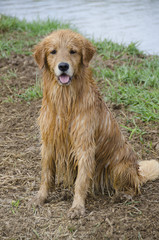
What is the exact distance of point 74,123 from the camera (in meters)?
3.58

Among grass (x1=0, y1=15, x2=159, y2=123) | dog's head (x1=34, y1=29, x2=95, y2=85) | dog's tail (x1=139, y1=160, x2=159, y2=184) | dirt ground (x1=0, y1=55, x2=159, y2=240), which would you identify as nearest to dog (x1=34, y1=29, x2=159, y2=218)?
dog's head (x1=34, y1=29, x2=95, y2=85)

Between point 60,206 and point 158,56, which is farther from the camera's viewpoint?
point 158,56

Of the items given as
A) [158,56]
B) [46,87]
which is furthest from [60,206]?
[158,56]

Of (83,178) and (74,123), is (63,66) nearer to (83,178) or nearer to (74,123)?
(74,123)

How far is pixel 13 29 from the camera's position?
10.2 meters

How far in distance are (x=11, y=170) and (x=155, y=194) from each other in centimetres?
178

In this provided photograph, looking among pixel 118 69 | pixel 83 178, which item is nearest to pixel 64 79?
pixel 83 178

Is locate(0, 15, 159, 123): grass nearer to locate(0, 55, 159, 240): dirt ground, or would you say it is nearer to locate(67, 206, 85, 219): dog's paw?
locate(0, 55, 159, 240): dirt ground

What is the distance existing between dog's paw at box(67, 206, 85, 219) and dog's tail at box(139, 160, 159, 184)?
1000mm

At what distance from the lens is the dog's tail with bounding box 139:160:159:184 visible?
4.26 metres

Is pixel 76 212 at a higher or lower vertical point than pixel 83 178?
lower

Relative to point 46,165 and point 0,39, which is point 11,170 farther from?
point 0,39

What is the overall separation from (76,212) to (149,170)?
3.96ft

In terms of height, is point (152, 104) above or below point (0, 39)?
below
